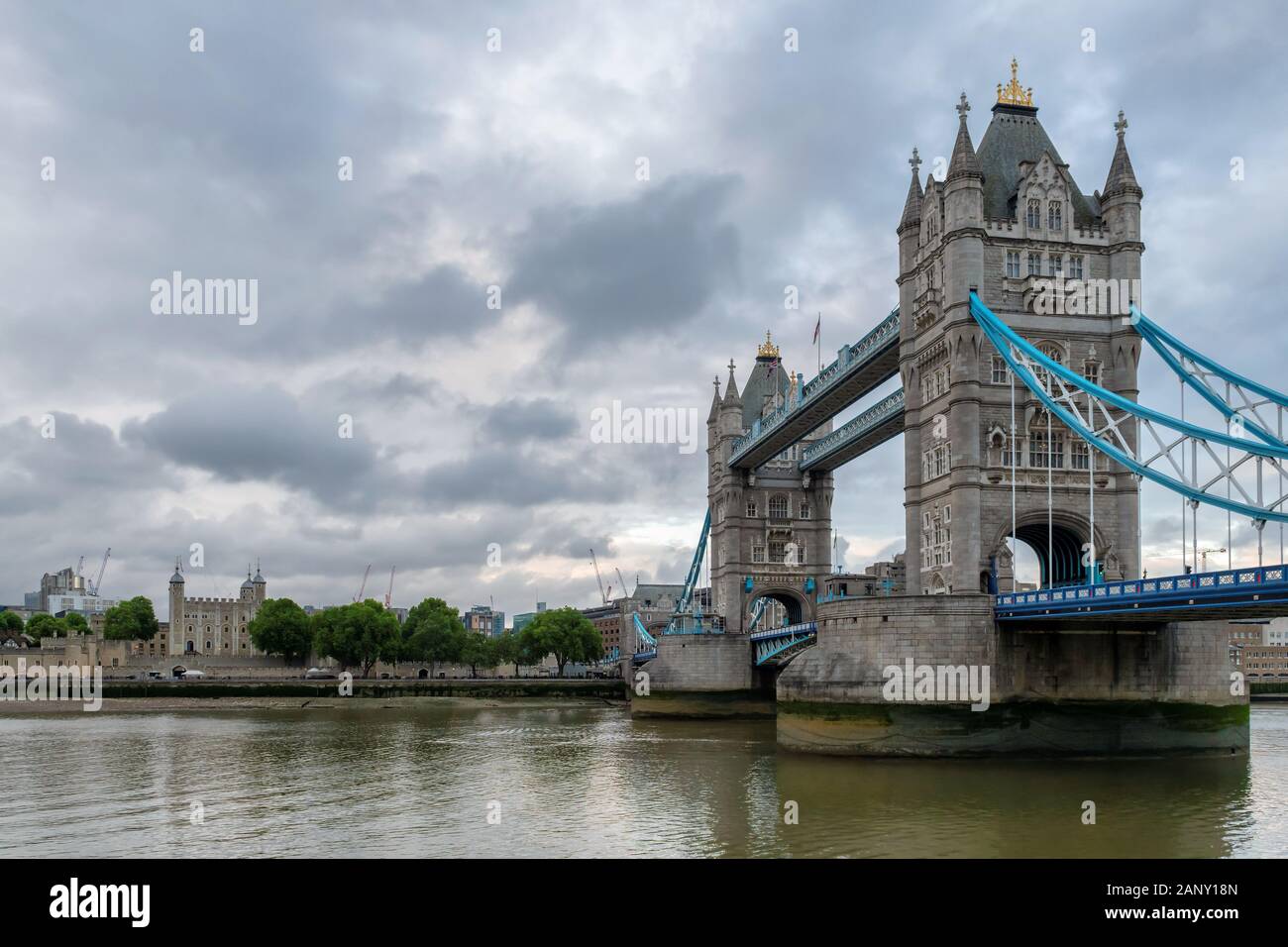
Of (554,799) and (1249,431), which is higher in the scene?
(1249,431)

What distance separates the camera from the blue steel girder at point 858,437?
50.8 metres

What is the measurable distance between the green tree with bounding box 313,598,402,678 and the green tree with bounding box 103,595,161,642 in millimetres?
24123

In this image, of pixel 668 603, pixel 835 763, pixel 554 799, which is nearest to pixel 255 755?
pixel 554 799

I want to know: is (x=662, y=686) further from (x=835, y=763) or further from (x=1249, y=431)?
(x=1249, y=431)

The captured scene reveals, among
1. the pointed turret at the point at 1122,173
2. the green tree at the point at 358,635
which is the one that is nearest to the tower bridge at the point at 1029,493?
the pointed turret at the point at 1122,173

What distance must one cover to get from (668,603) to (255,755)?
109084 mm

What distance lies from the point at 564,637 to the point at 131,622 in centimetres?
4116

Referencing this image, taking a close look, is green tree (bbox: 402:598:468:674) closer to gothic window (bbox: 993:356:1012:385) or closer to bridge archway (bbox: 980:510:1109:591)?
bridge archway (bbox: 980:510:1109:591)

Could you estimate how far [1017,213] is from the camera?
40.9 m

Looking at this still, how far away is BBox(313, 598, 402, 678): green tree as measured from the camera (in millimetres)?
93000

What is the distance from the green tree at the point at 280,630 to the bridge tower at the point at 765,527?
4539 centimetres

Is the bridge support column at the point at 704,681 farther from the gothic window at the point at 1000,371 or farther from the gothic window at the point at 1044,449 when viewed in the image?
the gothic window at the point at 1000,371

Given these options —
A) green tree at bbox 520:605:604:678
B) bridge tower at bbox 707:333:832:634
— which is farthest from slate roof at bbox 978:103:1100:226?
green tree at bbox 520:605:604:678

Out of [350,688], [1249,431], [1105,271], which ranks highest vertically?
[1105,271]
